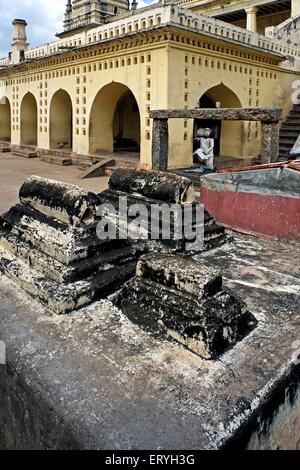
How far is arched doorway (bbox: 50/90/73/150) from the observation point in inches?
543

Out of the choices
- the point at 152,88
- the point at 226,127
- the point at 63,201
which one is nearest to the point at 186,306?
the point at 63,201

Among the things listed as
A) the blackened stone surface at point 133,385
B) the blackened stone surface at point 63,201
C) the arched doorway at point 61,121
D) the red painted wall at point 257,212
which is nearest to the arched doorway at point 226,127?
the arched doorway at point 61,121

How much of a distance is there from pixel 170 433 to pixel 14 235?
2.04 meters

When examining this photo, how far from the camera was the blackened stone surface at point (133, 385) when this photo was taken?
56.8 inches

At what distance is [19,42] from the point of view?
15.7 m

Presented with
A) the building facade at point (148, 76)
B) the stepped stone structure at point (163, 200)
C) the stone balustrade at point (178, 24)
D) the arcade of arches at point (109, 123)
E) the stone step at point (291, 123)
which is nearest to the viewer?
the stepped stone structure at point (163, 200)

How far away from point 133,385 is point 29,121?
53.5ft

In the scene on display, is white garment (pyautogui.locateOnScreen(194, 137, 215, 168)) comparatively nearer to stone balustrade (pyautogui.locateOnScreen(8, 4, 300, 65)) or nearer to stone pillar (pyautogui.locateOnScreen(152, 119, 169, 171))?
stone pillar (pyautogui.locateOnScreen(152, 119, 169, 171))

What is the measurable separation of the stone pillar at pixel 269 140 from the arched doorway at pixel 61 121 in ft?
30.5

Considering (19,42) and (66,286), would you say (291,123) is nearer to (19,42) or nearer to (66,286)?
(19,42)

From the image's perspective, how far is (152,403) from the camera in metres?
1.55

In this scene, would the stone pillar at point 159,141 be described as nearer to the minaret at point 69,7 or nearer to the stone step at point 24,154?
the stone step at point 24,154
